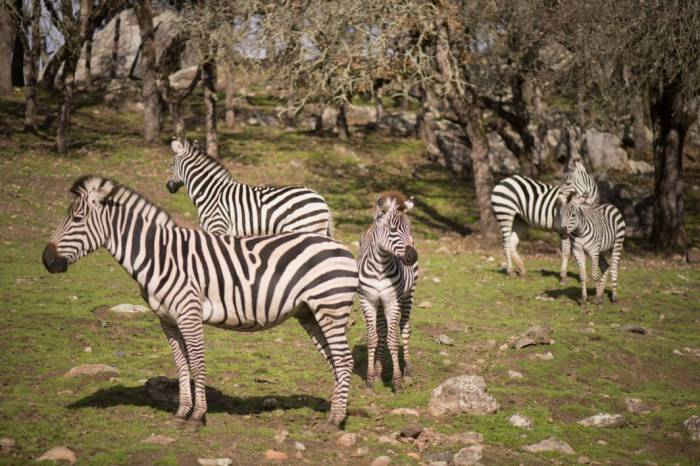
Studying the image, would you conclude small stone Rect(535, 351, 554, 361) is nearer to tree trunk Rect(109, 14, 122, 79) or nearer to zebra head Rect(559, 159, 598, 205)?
zebra head Rect(559, 159, 598, 205)

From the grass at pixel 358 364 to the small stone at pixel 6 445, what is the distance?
0.08 metres

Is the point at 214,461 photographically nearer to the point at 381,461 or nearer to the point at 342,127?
the point at 381,461

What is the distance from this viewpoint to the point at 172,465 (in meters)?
7.59

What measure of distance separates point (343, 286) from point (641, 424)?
164 inches

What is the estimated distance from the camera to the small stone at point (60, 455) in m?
7.51

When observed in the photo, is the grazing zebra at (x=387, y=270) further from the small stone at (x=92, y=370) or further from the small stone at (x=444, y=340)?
the small stone at (x=92, y=370)

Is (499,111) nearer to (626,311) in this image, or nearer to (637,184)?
(637,184)

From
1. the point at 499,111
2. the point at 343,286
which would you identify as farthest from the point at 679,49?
the point at 343,286

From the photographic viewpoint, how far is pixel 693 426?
9320mm

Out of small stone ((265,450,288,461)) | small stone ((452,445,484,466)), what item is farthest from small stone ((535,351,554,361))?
small stone ((265,450,288,461))

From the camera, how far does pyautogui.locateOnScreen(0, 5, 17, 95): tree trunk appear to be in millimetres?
32625

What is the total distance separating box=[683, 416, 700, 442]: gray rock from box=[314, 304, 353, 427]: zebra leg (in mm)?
4065

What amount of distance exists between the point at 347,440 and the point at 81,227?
3742 millimetres

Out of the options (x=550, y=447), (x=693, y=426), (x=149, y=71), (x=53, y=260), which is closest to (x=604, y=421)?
(x=693, y=426)
